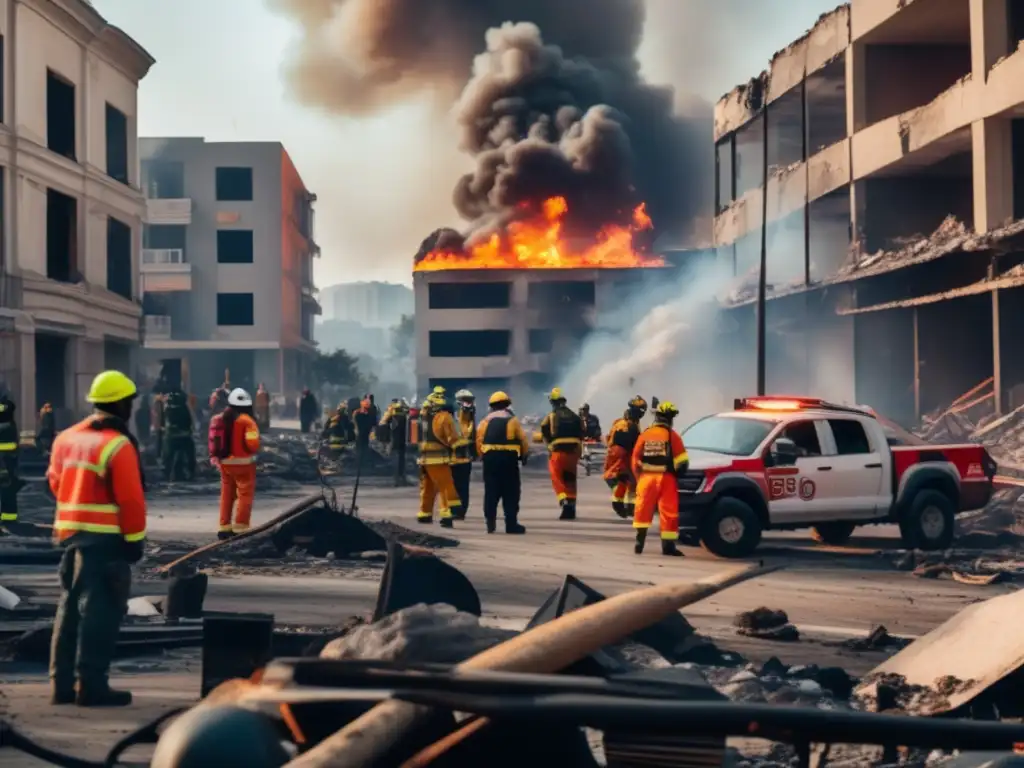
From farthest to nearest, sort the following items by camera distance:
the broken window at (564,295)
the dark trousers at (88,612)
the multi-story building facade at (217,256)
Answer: the broken window at (564,295)
the multi-story building facade at (217,256)
the dark trousers at (88,612)

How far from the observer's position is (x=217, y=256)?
7312cm

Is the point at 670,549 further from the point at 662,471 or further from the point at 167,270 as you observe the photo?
the point at 167,270

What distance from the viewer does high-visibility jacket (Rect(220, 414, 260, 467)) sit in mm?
16047

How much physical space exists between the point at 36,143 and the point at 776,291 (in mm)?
21884

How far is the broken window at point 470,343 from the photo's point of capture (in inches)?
3073

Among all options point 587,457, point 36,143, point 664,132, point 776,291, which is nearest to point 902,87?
point 776,291

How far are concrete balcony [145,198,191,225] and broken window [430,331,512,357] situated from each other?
47.9 ft

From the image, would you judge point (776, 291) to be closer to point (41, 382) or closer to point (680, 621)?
point (41, 382)

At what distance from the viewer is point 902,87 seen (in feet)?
128

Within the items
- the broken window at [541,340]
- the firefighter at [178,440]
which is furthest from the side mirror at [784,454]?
the broken window at [541,340]

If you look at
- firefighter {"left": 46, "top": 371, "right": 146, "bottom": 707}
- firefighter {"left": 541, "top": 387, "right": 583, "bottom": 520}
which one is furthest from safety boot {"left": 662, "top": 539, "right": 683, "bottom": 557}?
firefighter {"left": 46, "top": 371, "right": 146, "bottom": 707}

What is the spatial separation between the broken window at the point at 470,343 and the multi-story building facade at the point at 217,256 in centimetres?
886

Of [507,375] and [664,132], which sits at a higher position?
[664,132]

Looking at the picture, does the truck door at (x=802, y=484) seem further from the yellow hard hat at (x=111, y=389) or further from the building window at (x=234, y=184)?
the building window at (x=234, y=184)
